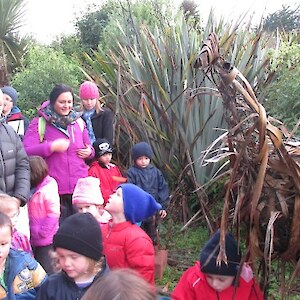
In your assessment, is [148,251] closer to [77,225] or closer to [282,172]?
[77,225]

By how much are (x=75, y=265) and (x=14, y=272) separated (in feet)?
1.05

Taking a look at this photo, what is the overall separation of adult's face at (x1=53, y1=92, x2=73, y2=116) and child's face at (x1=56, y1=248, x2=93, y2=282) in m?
2.21

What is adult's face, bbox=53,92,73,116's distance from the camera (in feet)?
15.3

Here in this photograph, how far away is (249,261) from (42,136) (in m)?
2.65

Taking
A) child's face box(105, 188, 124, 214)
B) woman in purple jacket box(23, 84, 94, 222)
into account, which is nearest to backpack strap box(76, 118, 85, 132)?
woman in purple jacket box(23, 84, 94, 222)

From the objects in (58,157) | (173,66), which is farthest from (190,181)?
(58,157)

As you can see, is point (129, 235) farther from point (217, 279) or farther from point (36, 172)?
point (36, 172)

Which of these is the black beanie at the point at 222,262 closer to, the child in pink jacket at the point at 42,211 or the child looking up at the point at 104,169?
the child in pink jacket at the point at 42,211

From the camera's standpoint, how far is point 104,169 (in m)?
5.50

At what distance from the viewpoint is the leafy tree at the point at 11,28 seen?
1388 cm

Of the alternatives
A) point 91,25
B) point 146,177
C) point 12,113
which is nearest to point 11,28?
point 91,25

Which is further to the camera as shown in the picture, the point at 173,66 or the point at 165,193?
the point at 173,66

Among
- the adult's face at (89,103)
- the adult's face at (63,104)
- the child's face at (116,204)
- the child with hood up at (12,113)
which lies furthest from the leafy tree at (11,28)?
the child's face at (116,204)

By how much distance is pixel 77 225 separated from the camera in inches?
107
